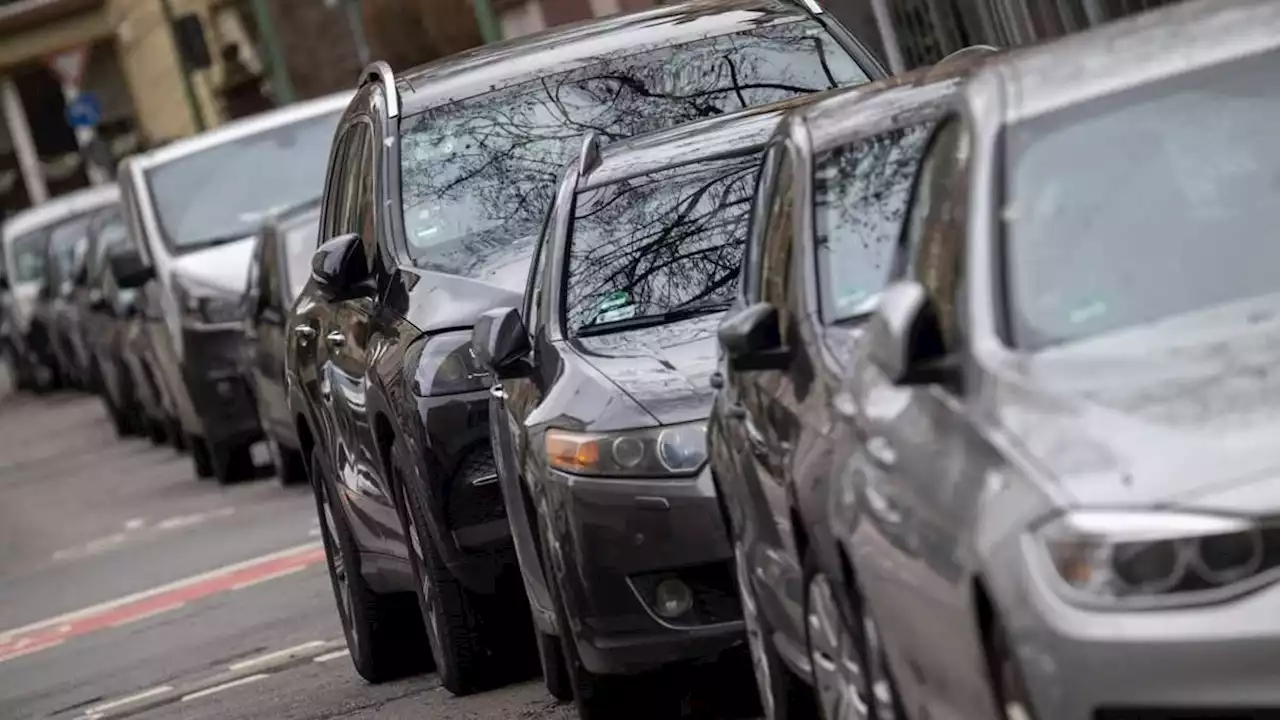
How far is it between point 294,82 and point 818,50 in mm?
37761

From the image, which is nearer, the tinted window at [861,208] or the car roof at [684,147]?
the tinted window at [861,208]

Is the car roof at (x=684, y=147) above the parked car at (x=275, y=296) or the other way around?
above

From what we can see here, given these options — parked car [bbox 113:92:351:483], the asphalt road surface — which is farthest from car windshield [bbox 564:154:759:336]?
parked car [bbox 113:92:351:483]

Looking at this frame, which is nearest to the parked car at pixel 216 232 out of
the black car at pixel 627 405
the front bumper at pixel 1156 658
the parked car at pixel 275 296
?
the parked car at pixel 275 296

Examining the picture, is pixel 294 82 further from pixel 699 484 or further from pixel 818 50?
pixel 699 484

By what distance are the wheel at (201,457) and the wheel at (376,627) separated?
12789mm

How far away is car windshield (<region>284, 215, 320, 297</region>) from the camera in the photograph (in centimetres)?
1925

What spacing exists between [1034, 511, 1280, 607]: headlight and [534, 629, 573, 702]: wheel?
500cm

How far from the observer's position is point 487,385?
449 inches

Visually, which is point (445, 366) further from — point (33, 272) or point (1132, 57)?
point (33, 272)

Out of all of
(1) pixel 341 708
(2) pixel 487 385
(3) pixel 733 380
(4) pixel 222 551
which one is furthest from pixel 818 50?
(4) pixel 222 551

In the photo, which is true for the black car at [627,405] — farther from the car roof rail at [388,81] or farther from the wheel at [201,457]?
the wheel at [201,457]

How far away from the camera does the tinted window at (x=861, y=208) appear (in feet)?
26.7

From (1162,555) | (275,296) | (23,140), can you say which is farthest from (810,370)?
(23,140)
